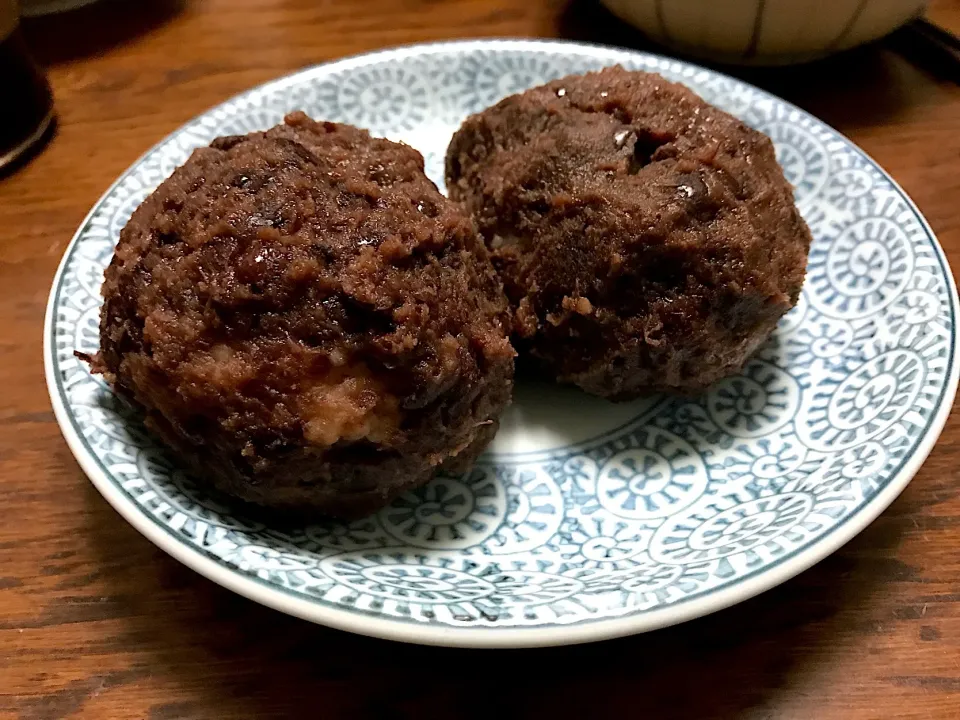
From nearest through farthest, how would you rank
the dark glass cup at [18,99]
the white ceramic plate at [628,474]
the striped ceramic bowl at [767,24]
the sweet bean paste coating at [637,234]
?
1. the white ceramic plate at [628,474]
2. the sweet bean paste coating at [637,234]
3. the dark glass cup at [18,99]
4. the striped ceramic bowl at [767,24]

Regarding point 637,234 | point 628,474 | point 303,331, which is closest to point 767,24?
point 637,234

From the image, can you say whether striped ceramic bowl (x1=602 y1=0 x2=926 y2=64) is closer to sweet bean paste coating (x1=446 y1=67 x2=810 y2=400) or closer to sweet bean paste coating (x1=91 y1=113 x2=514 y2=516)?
sweet bean paste coating (x1=446 y1=67 x2=810 y2=400)

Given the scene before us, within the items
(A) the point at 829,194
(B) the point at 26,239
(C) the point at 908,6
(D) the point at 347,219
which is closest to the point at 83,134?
(B) the point at 26,239

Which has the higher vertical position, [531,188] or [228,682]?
[531,188]

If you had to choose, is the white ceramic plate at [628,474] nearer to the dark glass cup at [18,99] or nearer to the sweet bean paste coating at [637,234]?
the sweet bean paste coating at [637,234]

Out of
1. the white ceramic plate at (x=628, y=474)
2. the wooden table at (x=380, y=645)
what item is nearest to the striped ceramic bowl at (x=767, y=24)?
the white ceramic plate at (x=628, y=474)

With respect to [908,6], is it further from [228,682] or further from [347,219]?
[228,682]
